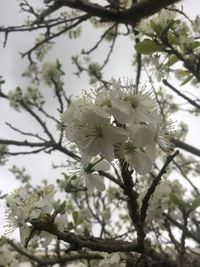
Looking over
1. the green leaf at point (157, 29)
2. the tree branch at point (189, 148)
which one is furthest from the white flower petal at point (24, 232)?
the tree branch at point (189, 148)

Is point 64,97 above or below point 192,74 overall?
above

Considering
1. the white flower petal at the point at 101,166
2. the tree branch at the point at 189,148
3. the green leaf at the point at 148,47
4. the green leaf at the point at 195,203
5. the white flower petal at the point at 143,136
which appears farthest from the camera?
the tree branch at the point at 189,148

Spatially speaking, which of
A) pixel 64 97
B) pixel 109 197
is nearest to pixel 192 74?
pixel 64 97

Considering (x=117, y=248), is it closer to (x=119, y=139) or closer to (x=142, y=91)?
(x=119, y=139)

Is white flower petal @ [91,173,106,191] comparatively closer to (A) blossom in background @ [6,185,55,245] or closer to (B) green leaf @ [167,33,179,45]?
(A) blossom in background @ [6,185,55,245]

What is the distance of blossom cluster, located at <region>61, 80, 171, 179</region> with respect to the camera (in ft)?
3.61

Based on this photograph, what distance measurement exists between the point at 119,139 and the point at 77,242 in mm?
438

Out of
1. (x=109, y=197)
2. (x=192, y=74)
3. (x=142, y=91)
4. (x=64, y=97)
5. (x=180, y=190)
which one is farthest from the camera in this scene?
(x=109, y=197)

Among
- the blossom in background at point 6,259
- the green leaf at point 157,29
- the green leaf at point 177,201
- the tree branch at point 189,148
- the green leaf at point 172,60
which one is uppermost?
the green leaf at point 157,29

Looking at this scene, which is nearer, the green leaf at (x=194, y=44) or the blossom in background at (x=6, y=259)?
the green leaf at (x=194, y=44)

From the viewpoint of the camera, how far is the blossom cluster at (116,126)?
1100 millimetres

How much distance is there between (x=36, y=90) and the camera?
4453 mm

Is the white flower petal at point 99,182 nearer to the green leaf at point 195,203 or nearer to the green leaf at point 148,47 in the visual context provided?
the green leaf at point 195,203

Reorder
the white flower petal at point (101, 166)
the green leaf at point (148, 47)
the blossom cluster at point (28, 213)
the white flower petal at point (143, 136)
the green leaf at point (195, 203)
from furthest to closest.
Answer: the green leaf at point (148, 47), the green leaf at point (195, 203), the blossom cluster at point (28, 213), the white flower petal at point (101, 166), the white flower petal at point (143, 136)
